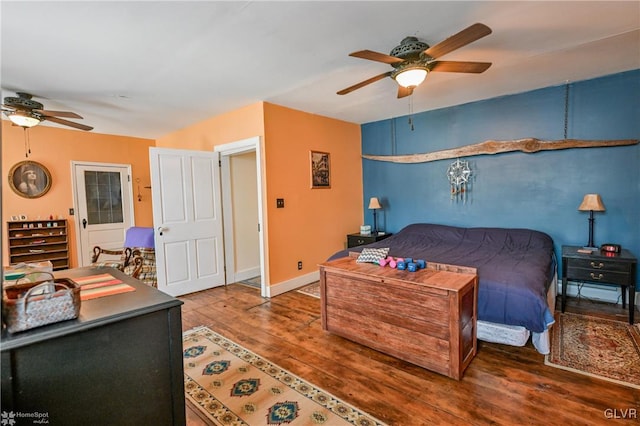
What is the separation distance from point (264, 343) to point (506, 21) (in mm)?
3168

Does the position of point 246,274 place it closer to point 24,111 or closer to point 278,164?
point 278,164

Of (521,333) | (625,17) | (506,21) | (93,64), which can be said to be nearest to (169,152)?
(93,64)

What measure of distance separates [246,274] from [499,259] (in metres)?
3.47

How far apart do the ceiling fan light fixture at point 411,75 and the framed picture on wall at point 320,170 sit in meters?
2.14

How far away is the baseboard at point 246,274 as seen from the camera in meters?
4.74

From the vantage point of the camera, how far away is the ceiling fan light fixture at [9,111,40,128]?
3.32m

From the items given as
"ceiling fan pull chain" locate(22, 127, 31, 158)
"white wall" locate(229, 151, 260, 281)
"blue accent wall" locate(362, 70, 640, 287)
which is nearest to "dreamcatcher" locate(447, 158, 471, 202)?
"blue accent wall" locate(362, 70, 640, 287)

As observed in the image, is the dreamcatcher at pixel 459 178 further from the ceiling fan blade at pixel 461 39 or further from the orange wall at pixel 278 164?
the ceiling fan blade at pixel 461 39

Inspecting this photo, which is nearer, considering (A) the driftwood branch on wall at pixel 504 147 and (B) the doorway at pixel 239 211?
(A) the driftwood branch on wall at pixel 504 147

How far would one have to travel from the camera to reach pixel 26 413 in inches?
41.4

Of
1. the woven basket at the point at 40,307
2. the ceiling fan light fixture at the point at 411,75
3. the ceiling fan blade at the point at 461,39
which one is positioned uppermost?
the ceiling fan blade at the point at 461,39

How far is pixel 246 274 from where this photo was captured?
4.88 metres

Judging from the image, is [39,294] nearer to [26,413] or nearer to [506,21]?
[26,413]

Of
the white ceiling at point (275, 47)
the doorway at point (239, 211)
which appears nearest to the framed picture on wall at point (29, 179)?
the white ceiling at point (275, 47)
